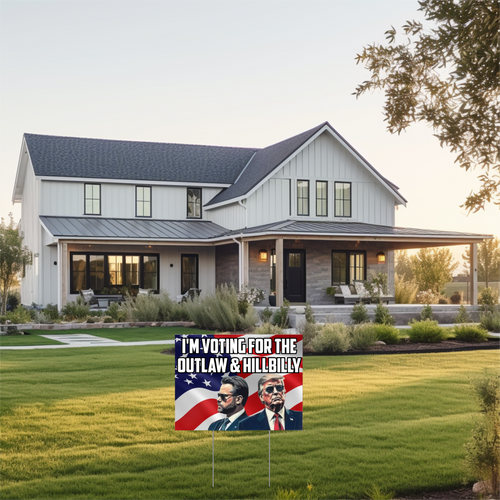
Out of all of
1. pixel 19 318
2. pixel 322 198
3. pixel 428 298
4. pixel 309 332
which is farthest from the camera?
pixel 428 298

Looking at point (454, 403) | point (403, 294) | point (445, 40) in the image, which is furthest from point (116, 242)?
point (445, 40)

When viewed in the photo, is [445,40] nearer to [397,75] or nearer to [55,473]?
[397,75]

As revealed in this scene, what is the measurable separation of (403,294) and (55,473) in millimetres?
24911

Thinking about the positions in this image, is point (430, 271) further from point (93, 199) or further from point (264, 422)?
point (264, 422)

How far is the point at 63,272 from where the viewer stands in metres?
24.9

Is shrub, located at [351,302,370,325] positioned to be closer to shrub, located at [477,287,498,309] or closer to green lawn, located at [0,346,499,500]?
shrub, located at [477,287,498,309]

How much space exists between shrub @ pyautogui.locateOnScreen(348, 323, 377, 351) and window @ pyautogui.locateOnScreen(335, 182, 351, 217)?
1296cm

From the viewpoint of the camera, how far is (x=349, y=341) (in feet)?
51.5

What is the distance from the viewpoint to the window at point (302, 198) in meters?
28.3

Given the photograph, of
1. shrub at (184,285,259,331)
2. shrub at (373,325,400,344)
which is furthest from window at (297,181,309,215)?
shrub at (373,325,400,344)

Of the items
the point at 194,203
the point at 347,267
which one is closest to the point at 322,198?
the point at 347,267

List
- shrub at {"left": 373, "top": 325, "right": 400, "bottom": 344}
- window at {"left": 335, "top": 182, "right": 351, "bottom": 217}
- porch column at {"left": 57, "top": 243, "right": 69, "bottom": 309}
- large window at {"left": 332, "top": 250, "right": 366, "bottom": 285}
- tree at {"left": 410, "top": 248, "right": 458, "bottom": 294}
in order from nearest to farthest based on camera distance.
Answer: shrub at {"left": 373, "top": 325, "right": 400, "bottom": 344} < porch column at {"left": 57, "top": 243, "right": 69, "bottom": 309} < large window at {"left": 332, "top": 250, "right": 366, "bottom": 285} < window at {"left": 335, "top": 182, "right": 351, "bottom": 217} < tree at {"left": 410, "top": 248, "right": 458, "bottom": 294}

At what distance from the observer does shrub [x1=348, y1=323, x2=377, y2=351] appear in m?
15.7

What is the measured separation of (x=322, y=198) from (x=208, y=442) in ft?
71.9
